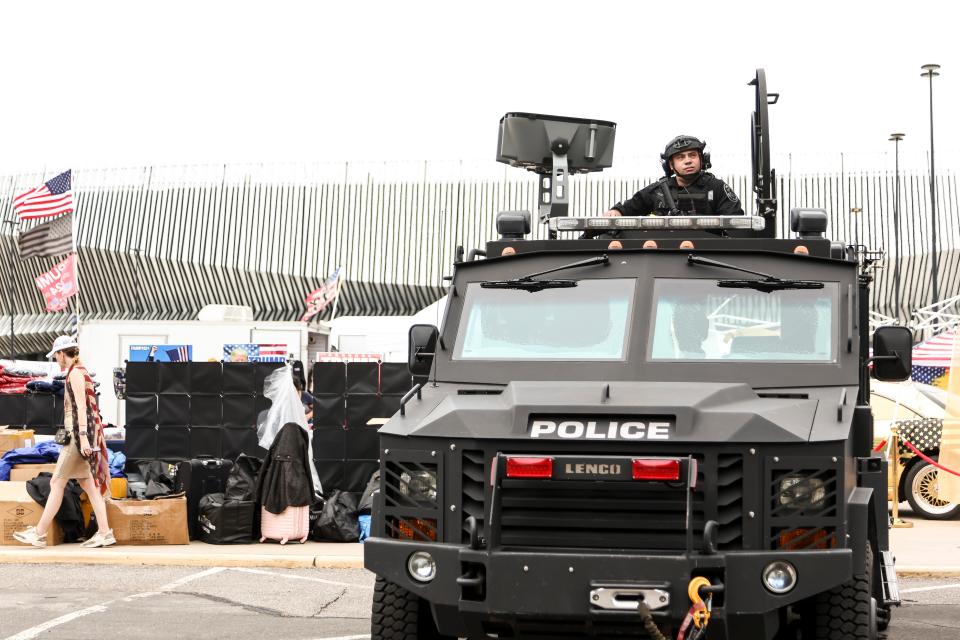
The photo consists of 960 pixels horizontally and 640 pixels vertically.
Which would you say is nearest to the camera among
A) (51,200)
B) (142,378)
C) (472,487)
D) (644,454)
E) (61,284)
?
(644,454)

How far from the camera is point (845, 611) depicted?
635 centimetres

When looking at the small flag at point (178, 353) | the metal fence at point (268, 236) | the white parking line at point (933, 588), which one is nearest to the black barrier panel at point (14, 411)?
the small flag at point (178, 353)

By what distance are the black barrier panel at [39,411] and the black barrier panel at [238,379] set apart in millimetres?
4125

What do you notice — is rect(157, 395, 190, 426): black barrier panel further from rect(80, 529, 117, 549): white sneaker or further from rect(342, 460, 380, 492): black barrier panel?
rect(80, 529, 117, 549): white sneaker

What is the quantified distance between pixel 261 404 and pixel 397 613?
9.84 metres

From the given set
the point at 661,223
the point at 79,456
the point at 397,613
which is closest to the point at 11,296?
the point at 79,456

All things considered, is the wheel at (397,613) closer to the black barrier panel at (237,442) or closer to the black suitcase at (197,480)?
the black suitcase at (197,480)

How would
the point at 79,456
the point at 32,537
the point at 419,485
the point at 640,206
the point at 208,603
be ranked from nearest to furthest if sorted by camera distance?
the point at 419,485 → the point at 640,206 → the point at 208,603 → the point at 79,456 → the point at 32,537

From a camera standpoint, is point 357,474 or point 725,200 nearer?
point 725,200

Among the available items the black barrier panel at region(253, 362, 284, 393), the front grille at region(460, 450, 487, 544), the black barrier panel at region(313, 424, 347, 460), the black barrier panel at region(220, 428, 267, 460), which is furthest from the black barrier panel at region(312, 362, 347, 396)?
the front grille at region(460, 450, 487, 544)

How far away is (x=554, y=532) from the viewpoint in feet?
20.7

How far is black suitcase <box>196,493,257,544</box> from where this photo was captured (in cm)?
1428

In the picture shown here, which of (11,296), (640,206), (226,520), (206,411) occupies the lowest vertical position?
(226,520)

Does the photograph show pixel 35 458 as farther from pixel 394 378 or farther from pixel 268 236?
pixel 268 236
